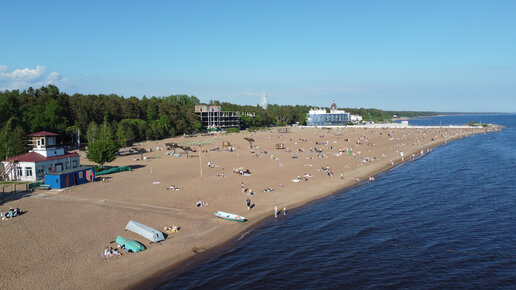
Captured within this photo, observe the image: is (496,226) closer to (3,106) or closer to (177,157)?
(177,157)

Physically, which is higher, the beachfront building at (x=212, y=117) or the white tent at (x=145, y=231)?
the beachfront building at (x=212, y=117)

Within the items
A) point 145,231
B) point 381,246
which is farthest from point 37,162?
point 381,246

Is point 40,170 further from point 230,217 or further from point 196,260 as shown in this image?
point 196,260

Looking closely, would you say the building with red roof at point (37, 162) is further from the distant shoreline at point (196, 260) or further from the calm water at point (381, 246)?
the calm water at point (381, 246)

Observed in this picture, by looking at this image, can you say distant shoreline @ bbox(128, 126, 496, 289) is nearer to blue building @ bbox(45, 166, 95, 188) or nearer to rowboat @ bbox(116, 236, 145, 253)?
rowboat @ bbox(116, 236, 145, 253)

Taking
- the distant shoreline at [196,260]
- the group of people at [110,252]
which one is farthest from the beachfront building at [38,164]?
the distant shoreline at [196,260]

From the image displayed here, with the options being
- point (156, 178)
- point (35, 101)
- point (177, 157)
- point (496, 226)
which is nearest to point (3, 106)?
point (35, 101)
